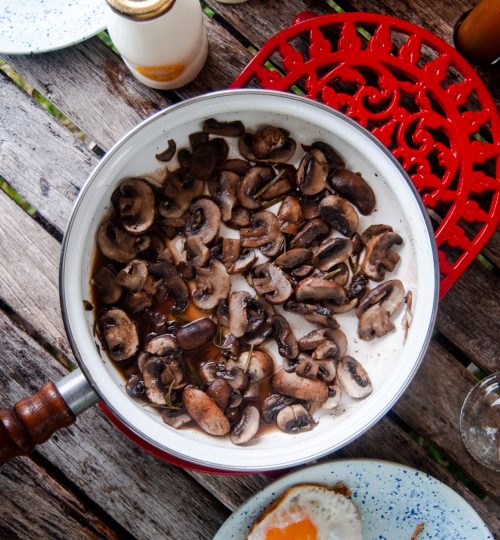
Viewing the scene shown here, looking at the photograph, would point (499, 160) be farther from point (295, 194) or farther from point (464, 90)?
point (295, 194)

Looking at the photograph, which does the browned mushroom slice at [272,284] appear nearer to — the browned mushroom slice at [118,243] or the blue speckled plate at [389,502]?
the browned mushroom slice at [118,243]

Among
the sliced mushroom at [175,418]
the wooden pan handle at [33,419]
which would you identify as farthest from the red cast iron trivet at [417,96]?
the wooden pan handle at [33,419]

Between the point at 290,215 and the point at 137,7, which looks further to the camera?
the point at 290,215

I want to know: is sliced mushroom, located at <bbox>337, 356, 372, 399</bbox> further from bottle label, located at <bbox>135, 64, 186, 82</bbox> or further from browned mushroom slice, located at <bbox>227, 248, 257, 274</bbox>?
bottle label, located at <bbox>135, 64, 186, 82</bbox>

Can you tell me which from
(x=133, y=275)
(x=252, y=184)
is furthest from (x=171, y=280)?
(x=252, y=184)

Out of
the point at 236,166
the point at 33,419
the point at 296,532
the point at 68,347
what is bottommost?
the point at 296,532

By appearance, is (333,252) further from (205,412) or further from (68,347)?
(68,347)

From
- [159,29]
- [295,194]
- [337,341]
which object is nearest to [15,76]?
[159,29]
